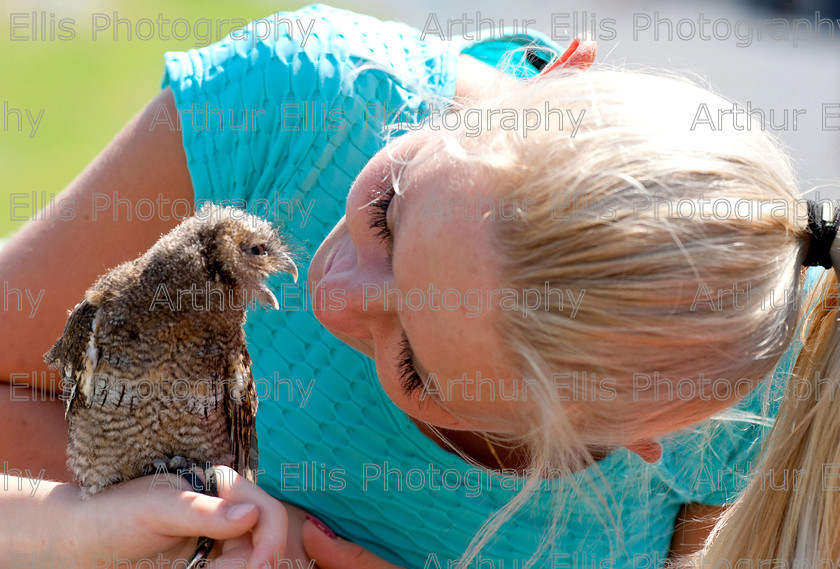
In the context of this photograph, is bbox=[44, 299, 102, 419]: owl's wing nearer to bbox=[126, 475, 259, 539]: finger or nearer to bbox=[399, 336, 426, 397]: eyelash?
bbox=[126, 475, 259, 539]: finger

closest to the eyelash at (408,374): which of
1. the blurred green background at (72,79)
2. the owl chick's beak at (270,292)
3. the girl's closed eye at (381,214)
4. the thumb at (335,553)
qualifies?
the girl's closed eye at (381,214)

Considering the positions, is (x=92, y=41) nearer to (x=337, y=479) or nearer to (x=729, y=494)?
(x=337, y=479)

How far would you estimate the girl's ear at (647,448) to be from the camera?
1150 mm

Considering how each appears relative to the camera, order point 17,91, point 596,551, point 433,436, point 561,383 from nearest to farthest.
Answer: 1. point 561,383
2. point 433,436
3. point 596,551
4. point 17,91

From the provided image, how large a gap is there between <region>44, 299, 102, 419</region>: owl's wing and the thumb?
55 centimetres

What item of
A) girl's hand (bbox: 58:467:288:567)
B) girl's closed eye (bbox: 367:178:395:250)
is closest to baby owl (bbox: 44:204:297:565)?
girl's hand (bbox: 58:467:288:567)

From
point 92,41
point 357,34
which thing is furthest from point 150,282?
point 92,41

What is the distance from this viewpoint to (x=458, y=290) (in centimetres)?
100

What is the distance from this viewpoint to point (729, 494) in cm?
162

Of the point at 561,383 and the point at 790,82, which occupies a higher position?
the point at 790,82

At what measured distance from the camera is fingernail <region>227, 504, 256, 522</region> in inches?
46.2

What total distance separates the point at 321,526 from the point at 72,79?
6.49 metres

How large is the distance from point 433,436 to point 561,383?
0.55 m

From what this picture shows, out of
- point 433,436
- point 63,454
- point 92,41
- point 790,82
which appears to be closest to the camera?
point 433,436
